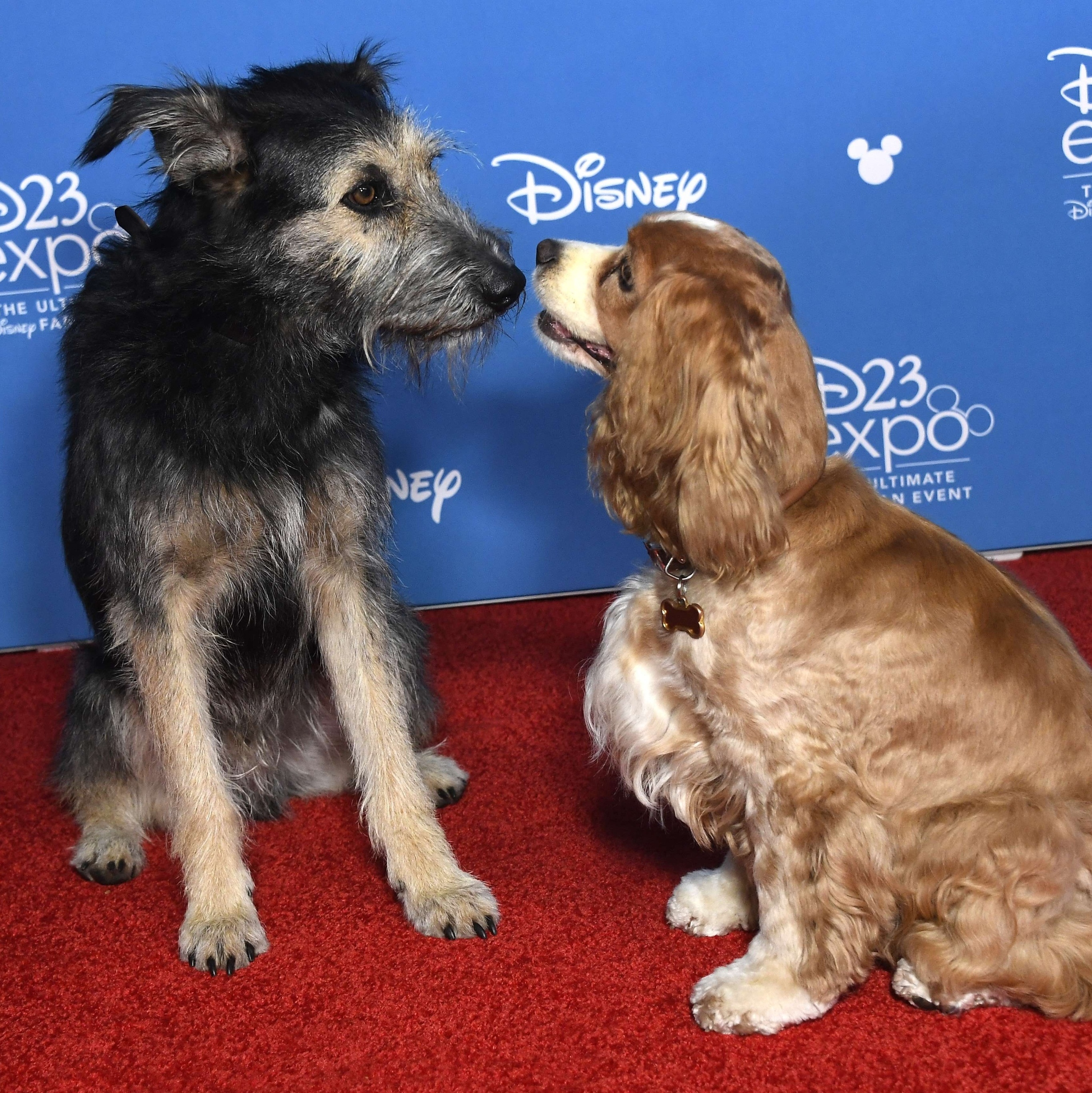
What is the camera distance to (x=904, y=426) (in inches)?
160

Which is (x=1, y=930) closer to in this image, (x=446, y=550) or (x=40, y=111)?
(x=446, y=550)

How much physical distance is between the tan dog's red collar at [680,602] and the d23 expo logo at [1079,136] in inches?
91.3

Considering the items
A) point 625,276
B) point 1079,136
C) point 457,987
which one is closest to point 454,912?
point 457,987

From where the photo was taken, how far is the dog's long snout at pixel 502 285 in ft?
8.58

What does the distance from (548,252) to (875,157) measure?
191cm

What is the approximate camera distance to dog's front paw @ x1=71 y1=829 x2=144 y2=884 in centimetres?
276

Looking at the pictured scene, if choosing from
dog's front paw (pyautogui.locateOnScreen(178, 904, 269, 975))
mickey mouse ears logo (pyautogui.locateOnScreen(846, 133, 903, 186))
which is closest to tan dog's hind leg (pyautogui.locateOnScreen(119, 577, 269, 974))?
dog's front paw (pyautogui.locateOnScreen(178, 904, 269, 975))

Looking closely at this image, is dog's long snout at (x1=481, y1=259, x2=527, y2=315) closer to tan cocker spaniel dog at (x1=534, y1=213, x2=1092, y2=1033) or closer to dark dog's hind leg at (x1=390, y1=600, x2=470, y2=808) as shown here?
tan cocker spaniel dog at (x1=534, y1=213, x2=1092, y2=1033)

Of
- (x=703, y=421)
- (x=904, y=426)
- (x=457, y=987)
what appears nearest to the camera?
(x=703, y=421)

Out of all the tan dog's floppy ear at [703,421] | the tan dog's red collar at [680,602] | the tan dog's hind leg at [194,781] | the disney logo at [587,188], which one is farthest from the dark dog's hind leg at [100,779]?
the disney logo at [587,188]

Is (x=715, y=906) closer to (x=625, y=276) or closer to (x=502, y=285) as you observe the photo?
(x=625, y=276)

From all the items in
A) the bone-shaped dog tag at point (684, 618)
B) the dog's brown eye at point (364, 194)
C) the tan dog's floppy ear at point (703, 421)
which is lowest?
the bone-shaped dog tag at point (684, 618)

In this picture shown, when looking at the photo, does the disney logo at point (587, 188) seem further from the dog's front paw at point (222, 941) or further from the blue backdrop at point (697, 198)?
the dog's front paw at point (222, 941)

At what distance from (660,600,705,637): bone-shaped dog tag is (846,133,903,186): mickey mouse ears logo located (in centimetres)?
223
